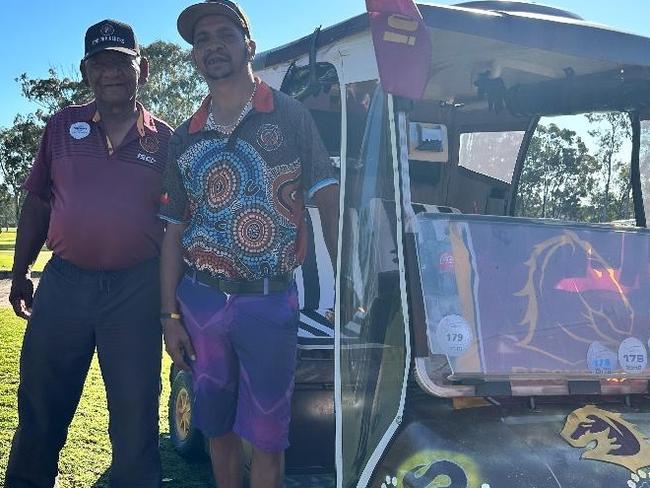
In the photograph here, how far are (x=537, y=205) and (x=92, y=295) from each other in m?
3.18

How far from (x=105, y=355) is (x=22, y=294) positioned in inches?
26.6

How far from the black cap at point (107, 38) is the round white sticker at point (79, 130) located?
29 centimetres

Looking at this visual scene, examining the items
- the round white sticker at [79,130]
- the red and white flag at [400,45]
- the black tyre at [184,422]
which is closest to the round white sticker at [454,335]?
the red and white flag at [400,45]

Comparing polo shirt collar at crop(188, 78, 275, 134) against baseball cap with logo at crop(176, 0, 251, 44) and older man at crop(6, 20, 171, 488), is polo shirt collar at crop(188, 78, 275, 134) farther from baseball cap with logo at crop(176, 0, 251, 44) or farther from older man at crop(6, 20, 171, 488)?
older man at crop(6, 20, 171, 488)

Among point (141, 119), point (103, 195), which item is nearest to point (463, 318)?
point (103, 195)

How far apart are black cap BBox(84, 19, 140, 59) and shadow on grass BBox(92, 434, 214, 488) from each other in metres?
2.17

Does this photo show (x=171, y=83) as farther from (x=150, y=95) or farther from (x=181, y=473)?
(x=181, y=473)

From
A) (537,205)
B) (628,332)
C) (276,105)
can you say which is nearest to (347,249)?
(276,105)

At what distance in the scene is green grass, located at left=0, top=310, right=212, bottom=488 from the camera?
12.5 feet

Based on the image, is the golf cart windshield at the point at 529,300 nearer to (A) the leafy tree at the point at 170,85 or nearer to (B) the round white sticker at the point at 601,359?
(B) the round white sticker at the point at 601,359

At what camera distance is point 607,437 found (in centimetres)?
227

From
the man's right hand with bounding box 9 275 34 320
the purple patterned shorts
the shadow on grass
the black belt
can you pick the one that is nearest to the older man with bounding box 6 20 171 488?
the man's right hand with bounding box 9 275 34 320

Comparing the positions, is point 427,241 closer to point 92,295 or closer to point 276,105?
point 276,105

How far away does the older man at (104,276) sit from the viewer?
2982 millimetres
